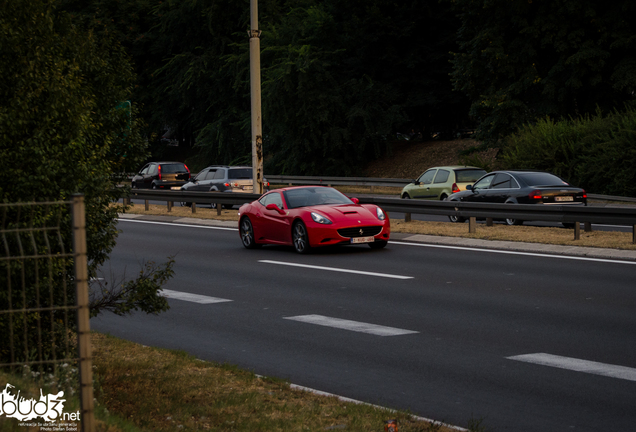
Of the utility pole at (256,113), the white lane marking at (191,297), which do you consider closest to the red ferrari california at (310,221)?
the white lane marking at (191,297)

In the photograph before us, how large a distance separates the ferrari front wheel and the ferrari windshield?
64cm

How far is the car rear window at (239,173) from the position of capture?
106ft

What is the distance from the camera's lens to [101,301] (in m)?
7.00

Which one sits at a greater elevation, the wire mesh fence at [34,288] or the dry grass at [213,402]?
the wire mesh fence at [34,288]

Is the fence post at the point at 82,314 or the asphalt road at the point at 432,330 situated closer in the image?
the fence post at the point at 82,314

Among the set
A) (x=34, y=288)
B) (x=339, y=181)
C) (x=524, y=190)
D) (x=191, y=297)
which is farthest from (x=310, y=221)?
(x=339, y=181)

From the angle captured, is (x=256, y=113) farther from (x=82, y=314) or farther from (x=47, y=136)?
(x=82, y=314)

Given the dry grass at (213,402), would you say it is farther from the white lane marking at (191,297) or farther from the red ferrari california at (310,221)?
the red ferrari california at (310,221)

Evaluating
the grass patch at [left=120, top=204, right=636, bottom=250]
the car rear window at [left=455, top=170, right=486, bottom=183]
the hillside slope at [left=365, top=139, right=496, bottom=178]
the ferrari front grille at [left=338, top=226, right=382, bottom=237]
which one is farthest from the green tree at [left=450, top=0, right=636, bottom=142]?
the ferrari front grille at [left=338, top=226, right=382, bottom=237]

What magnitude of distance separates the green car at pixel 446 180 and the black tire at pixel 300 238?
32.4ft

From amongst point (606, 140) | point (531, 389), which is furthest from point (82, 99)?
point (606, 140)

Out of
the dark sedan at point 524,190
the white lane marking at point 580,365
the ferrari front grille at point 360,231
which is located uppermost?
the dark sedan at point 524,190

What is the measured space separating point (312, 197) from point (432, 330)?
8.73 metres

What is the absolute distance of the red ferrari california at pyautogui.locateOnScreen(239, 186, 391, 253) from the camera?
16172 mm
